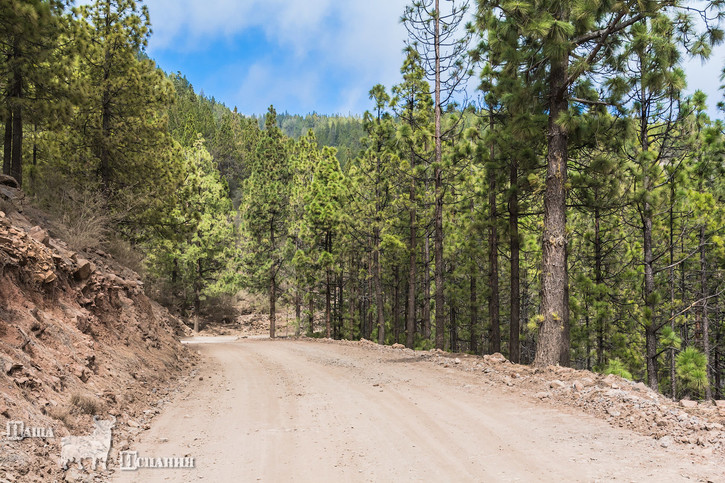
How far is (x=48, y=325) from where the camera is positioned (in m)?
6.85

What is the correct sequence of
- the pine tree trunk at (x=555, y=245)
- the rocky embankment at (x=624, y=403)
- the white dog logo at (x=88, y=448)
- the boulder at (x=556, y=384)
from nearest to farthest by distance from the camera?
the white dog logo at (x=88, y=448), the rocky embankment at (x=624, y=403), the boulder at (x=556, y=384), the pine tree trunk at (x=555, y=245)

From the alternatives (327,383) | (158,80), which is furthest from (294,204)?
(327,383)

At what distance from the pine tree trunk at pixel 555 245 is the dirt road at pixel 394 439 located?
1.84 meters

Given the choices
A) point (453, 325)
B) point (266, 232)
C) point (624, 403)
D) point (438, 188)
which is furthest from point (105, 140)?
point (453, 325)

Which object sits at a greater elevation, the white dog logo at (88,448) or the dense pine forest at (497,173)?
the dense pine forest at (497,173)

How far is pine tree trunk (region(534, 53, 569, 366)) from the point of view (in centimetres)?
911

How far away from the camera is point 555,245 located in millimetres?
9211

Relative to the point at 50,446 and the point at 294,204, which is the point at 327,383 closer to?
the point at 50,446

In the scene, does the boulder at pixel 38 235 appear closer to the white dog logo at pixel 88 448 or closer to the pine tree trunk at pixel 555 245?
the white dog logo at pixel 88 448

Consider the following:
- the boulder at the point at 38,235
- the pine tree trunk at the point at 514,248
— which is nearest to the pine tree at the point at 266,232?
the pine tree trunk at the point at 514,248

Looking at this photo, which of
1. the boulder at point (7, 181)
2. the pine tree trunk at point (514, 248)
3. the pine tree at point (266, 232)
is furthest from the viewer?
the pine tree at point (266, 232)

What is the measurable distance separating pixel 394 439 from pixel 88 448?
11.7 ft

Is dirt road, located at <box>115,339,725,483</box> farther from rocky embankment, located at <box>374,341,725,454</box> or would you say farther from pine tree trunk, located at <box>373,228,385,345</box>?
pine tree trunk, located at <box>373,228,385,345</box>

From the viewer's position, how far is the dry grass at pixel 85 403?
18.2 feet
